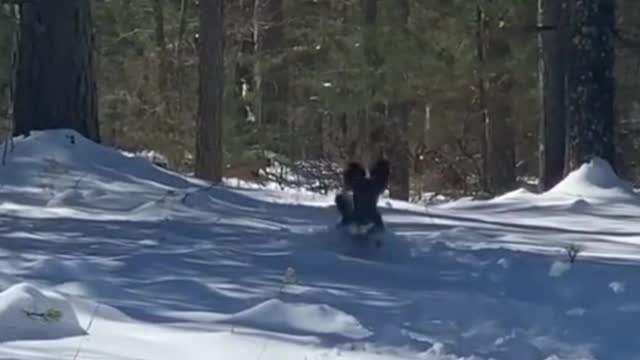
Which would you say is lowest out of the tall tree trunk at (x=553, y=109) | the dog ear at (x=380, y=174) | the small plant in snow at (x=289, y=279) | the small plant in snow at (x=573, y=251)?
the tall tree trunk at (x=553, y=109)

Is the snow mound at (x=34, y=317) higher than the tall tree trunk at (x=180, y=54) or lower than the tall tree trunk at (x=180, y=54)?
higher

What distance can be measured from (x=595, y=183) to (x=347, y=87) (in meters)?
12.7

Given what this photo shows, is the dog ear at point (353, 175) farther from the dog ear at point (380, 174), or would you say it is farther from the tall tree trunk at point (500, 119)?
the tall tree trunk at point (500, 119)

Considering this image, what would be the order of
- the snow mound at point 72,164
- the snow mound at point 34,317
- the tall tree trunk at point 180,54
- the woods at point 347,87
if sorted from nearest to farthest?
the snow mound at point 34,317 < the snow mound at point 72,164 < the woods at point 347,87 < the tall tree trunk at point 180,54

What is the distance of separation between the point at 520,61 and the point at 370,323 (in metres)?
17.9

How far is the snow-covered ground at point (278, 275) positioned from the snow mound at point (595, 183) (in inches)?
30.0

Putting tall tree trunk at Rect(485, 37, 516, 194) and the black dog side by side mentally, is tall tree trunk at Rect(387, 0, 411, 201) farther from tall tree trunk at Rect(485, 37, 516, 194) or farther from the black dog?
the black dog

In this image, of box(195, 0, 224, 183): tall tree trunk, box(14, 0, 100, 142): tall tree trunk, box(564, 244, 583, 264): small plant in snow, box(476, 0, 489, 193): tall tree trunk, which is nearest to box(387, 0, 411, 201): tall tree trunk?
box(476, 0, 489, 193): tall tree trunk

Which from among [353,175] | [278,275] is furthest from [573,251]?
[278,275]

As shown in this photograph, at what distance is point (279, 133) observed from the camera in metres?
26.6

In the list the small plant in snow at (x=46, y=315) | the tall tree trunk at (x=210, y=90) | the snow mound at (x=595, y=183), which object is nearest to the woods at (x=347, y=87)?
the tall tree trunk at (x=210, y=90)

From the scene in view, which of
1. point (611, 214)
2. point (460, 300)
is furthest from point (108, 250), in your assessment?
point (611, 214)

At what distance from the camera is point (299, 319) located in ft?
20.4

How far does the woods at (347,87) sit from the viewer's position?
68.1ft
